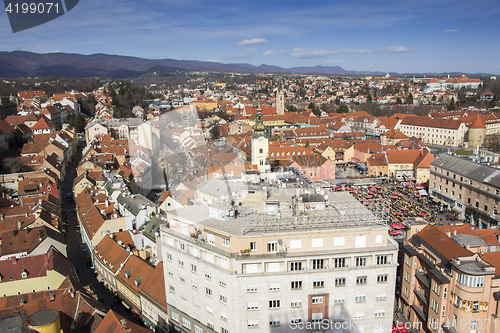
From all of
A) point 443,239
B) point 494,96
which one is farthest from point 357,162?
point 494,96

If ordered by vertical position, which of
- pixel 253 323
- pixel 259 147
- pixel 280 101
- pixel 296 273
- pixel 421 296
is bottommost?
pixel 421 296

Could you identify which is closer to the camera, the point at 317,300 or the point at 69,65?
the point at 317,300

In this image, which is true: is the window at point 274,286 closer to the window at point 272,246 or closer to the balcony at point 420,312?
the window at point 272,246

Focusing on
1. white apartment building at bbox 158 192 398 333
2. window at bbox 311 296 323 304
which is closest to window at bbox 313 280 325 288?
white apartment building at bbox 158 192 398 333

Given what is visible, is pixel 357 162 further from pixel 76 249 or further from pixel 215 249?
pixel 215 249

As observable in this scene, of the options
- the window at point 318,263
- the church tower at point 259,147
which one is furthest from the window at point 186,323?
the church tower at point 259,147

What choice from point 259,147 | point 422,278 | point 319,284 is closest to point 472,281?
point 422,278

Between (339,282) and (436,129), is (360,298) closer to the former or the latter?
(339,282)

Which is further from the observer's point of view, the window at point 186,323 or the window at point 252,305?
the window at point 186,323
